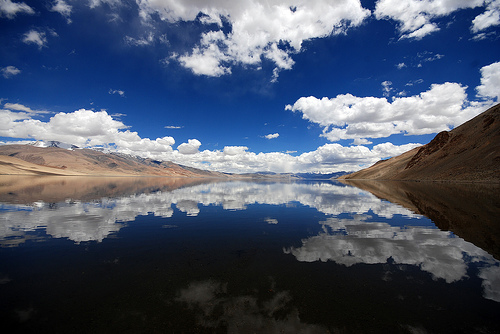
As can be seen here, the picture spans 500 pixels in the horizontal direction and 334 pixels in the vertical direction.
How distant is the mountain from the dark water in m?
92.1

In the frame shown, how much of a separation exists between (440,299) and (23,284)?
15.8 m

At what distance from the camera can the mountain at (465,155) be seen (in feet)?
261

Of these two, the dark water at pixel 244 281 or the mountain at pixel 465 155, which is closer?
the dark water at pixel 244 281

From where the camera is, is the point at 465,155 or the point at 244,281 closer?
the point at 244,281

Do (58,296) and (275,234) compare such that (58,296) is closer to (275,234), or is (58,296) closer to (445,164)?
(275,234)

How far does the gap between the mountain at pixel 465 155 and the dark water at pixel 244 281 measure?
92.1m

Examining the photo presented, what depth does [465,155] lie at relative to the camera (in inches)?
3844

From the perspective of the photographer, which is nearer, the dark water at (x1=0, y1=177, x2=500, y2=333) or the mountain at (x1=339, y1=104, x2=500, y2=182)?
the dark water at (x1=0, y1=177, x2=500, y2=333)

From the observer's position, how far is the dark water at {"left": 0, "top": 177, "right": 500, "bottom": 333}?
6.26 meters

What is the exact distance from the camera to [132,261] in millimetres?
10633

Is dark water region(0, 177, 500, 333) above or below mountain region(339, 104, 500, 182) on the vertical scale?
below

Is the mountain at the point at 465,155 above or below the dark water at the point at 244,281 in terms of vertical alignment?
above

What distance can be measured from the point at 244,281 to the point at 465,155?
134 meters

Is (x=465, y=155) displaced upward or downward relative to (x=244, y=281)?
upward
